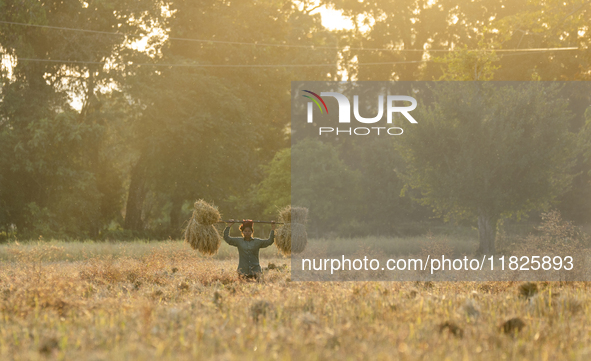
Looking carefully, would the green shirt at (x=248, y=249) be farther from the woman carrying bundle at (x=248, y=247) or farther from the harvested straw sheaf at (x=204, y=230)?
the harvested straw sheaf at (x=204, y=230)

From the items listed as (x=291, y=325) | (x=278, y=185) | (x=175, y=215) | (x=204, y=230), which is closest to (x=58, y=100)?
(x=175, y=215)

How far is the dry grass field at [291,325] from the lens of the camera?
165 inches

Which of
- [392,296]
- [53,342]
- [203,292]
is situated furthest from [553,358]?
[203,292]

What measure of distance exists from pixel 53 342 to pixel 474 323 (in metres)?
3.83

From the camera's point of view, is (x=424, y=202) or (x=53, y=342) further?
(x=424, y=202)

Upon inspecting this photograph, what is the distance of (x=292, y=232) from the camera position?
10625 millimetres

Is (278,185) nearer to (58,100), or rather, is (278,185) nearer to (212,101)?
(212,101)

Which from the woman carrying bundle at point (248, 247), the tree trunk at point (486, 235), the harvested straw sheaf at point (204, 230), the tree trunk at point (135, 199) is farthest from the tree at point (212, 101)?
the woman carrying bundle at point (248, 247)

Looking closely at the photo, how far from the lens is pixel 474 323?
5.55 metres

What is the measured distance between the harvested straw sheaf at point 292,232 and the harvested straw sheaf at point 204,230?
4.21 feet

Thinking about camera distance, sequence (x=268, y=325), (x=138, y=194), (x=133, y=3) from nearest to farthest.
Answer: (x=268, y=325) → (x=133, y=3) → (x=138, y=194)

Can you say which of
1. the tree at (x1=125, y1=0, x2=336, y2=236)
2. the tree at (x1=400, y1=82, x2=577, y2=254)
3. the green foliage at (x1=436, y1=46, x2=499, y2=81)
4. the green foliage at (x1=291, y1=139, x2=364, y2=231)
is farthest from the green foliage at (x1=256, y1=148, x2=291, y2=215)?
the green foliage at (x1=436, y1=46, x2=499, y2=81)

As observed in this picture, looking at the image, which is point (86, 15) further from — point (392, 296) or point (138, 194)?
point (392, 296)

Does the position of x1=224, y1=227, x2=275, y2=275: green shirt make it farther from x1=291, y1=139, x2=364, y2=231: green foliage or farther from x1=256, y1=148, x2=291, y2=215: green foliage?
x1=291, y1=139, x2=364, y2=231: green foliage
